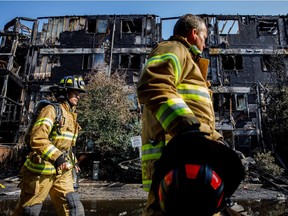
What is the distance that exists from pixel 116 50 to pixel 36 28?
7.60m

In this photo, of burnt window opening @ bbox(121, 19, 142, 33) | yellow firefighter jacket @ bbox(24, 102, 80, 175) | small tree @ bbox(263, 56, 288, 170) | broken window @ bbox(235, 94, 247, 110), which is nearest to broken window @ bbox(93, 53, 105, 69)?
burnt window opening @ bbox(121, 19, 142, 33)

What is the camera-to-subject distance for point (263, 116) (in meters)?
17.8

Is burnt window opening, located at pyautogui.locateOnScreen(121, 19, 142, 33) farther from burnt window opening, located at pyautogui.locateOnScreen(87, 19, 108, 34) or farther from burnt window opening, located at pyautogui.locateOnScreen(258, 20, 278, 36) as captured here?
burnt window opening, located at pyautogui.locateOnScreen(258, 20, 278, 36)

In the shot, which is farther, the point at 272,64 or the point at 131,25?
the point at 131,25

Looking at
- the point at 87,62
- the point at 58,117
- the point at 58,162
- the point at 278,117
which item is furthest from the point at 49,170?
the point at 87,62

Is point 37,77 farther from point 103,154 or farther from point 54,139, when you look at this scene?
point 54,139

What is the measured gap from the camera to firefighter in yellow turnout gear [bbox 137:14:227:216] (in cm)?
135

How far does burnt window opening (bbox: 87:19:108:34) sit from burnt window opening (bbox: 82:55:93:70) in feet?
8.22

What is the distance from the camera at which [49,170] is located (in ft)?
9.76

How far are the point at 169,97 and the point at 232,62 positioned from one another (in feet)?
70.0

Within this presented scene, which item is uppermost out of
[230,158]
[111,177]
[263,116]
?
[263,116]

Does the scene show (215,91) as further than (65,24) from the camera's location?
No

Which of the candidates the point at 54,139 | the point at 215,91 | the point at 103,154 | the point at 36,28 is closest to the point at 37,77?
the point at 36,28

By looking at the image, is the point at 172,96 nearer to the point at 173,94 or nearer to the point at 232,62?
the point at 173,94
